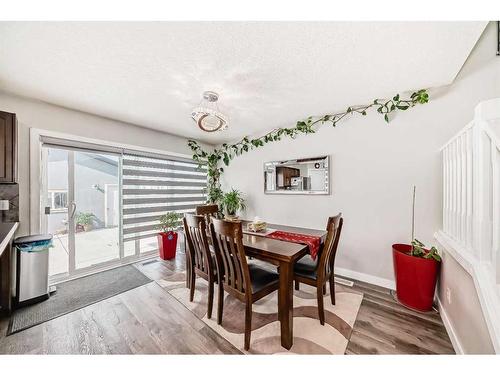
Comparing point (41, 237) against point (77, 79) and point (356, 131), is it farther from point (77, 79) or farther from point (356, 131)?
point (356, 131)

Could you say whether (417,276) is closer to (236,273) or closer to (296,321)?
(296,321)

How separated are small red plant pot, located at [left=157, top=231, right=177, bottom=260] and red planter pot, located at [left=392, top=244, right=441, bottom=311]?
322 cm

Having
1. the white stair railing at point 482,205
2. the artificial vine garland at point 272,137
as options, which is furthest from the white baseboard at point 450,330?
the artificial vine garland at point 272,137

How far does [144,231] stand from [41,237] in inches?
50.8

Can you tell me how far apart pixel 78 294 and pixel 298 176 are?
10.7 feet

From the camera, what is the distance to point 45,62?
157cm

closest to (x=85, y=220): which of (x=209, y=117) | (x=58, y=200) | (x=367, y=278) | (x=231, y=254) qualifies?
(x=58, y=200)

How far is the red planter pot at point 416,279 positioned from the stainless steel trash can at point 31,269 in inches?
148

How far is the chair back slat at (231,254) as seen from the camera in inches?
54.7

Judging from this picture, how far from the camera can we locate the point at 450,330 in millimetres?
1521

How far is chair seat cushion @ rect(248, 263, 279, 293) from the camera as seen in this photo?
154cm

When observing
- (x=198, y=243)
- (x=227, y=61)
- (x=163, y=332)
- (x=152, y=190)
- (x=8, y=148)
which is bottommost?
(x=163, y=332)
